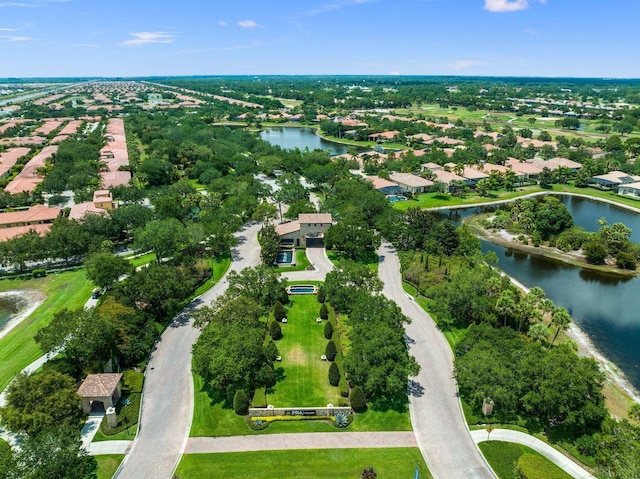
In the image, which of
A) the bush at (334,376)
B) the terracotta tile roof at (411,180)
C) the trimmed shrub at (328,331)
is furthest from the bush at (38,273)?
the terracotta tile roof at (411,180)

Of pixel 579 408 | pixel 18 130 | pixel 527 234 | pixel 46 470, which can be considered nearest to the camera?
pixel 46 470

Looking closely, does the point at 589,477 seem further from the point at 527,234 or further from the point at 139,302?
the point at 527,234

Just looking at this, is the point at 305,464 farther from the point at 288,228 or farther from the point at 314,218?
the point at 314,218

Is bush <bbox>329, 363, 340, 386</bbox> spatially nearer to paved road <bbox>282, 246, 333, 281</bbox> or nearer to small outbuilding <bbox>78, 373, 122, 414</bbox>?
small outbuilding <bbox>78, 373, 122, 414</bbox>

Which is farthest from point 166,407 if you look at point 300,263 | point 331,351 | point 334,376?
point 300,263

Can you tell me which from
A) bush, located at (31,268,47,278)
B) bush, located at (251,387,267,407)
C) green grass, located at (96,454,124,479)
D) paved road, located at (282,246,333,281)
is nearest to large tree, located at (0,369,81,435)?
green grass, located at (96,454,124,479)

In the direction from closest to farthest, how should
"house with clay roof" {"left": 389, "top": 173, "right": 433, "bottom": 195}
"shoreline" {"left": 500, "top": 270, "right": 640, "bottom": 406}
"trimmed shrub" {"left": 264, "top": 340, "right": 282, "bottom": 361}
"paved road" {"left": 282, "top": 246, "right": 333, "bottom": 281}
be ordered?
"trimmed shrub" {"left": 264, "top": 340, "right": 282, "bottom": 361} → "shoreline" {"left": 500, "top": 270, "right": 640, "bottom": 406} → "paved road" {"left": 282, "top": 246, "right": 333, "bottom": 281} → "house with clay roof" {"left": 389, "top": 173, "right": 433, "bottom": 195}

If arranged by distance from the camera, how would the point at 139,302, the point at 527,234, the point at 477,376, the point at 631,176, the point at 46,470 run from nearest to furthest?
1. the point at 46,470
2. the point at 477,376
3. the point at 139,302
4. the point at 527,234
5. the point at 631,176

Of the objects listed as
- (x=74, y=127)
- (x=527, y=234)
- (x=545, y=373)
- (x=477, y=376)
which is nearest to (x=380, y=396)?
(x=477, y=376)
